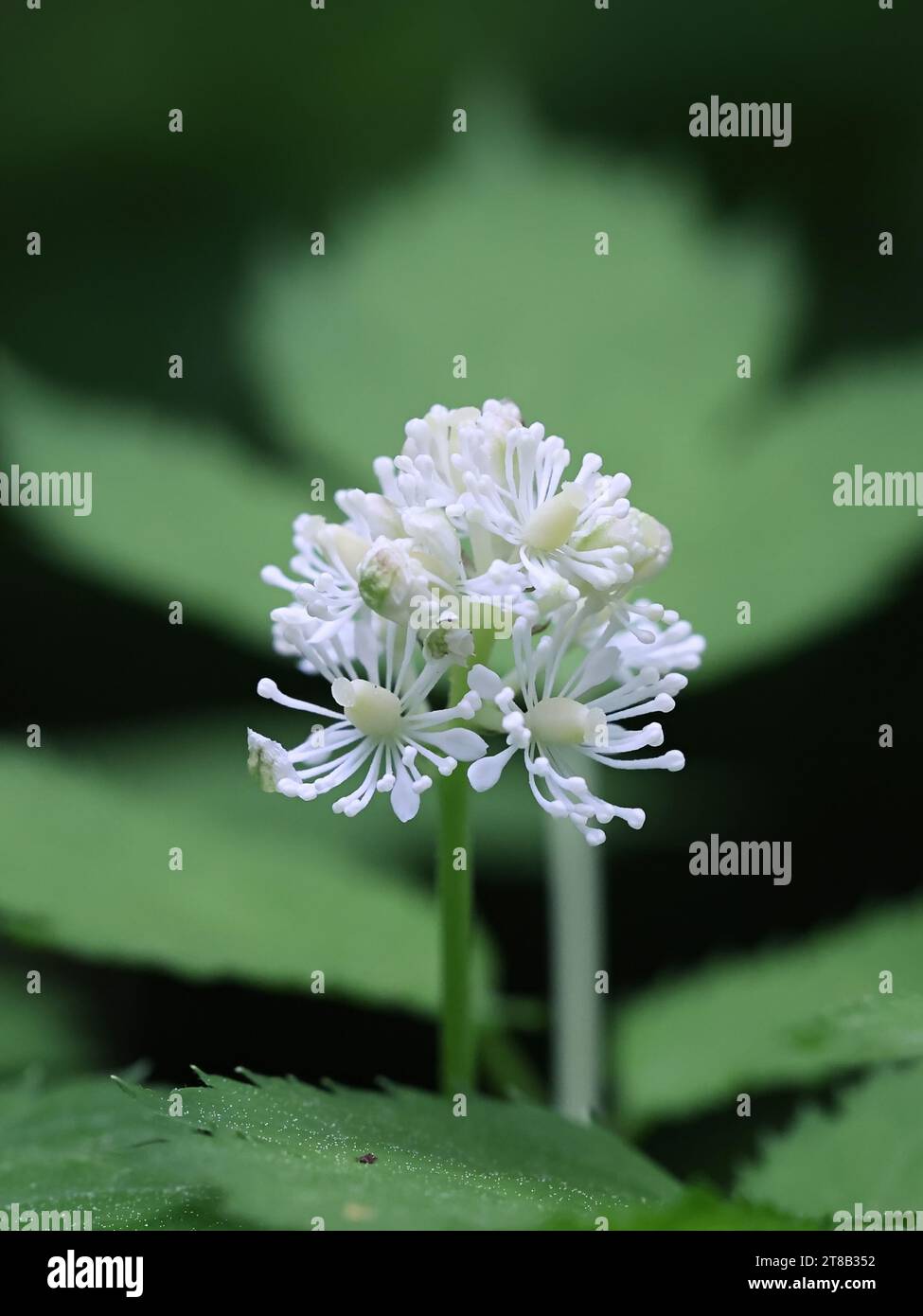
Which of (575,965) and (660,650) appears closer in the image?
(660,650)

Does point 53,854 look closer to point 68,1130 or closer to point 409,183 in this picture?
point 68,1130

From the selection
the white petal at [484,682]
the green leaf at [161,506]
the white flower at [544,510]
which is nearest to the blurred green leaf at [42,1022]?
the green leaf at [161,506]

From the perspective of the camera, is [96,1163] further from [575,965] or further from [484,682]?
[575,965]

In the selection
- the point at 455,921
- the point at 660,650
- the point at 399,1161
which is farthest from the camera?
the point at 660,650

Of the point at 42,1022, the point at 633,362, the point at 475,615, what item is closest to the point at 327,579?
the point at 475,615

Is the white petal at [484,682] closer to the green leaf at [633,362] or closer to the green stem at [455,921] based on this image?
the green stem at [455,921]

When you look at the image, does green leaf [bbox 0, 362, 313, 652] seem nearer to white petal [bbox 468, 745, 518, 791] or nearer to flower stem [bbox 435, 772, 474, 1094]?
flower stem [bbox 435, 772, 474, 1094]
